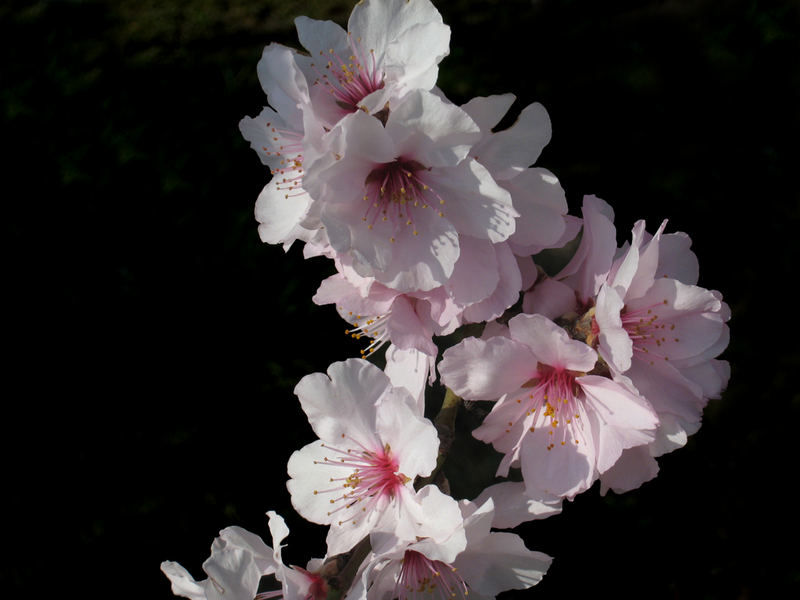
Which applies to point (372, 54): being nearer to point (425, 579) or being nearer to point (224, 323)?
point (425, 579)

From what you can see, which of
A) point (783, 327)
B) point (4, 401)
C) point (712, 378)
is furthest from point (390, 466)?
point (783, 327)

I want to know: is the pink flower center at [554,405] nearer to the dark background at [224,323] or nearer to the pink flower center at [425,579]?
the pink flower center at [425,579]

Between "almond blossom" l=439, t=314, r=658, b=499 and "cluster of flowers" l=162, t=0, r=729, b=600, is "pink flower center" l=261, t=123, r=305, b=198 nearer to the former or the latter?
"cluster of flowers" l=162, t=0, r=729, b=600

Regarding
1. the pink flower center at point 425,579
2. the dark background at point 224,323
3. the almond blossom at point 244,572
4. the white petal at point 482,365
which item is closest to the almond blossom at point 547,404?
the white petal at point 482,365

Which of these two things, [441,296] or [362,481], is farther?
[362,481]

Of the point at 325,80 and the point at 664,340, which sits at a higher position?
the point at 325,80

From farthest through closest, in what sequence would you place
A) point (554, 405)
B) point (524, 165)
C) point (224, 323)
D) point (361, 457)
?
point (224, 323) → point (361, 457) → point (554, 405) → point (524, 165)

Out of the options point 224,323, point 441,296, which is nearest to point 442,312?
point 441,296
